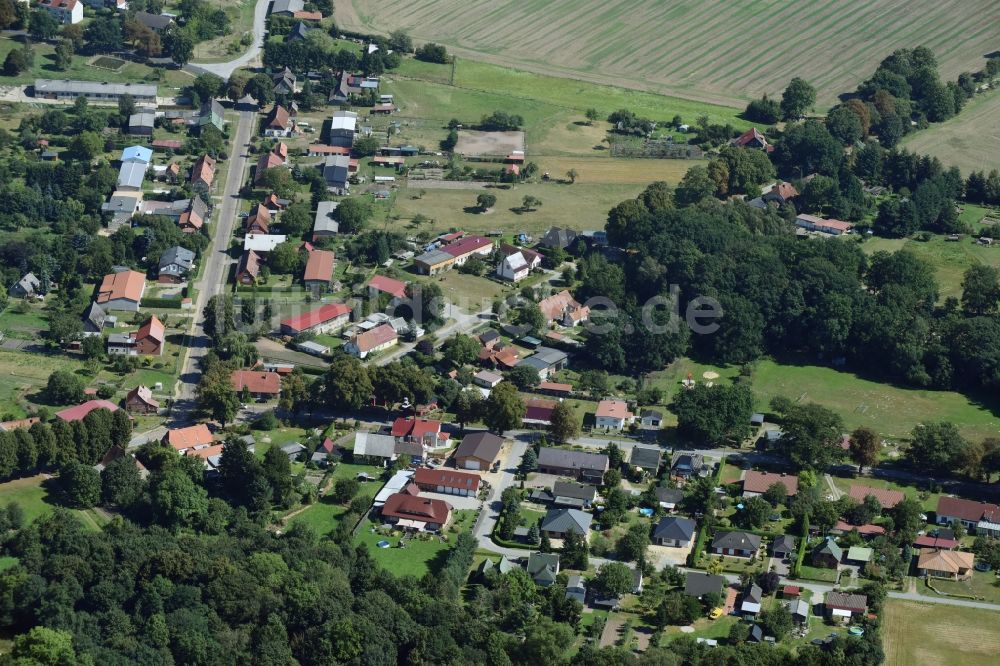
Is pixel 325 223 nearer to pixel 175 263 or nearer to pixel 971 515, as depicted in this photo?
pixel 175 263

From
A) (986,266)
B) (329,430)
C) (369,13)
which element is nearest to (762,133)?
(986,266)

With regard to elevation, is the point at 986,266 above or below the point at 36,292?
above

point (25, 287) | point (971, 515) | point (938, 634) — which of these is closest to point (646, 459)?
point (971, 515)

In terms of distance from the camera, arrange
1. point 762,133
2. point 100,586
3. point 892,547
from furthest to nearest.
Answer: point 762,133, point 892,547, point 100,586

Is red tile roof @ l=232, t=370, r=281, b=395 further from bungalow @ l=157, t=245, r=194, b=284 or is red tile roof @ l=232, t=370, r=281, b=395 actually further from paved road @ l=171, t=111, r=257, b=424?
bungalow @ l=157, t=245, r=194, b=284

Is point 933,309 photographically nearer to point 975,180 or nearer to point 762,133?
point 975,180

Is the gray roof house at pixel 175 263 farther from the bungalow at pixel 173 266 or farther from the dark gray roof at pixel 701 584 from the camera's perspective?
the dark gray roof at pixel 701 584
